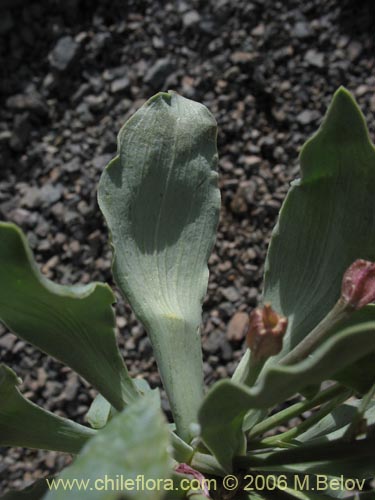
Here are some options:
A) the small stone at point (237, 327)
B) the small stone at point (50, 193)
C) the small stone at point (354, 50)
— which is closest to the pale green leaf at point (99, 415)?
the small stone at point (237, 327)

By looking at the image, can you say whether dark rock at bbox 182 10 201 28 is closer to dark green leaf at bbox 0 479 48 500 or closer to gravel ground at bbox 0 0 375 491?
gravel ground at bbox 0 0 375 491

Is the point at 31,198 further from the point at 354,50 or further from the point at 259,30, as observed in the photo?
the point at 354,50

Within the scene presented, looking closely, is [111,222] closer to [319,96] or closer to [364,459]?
[364,459]

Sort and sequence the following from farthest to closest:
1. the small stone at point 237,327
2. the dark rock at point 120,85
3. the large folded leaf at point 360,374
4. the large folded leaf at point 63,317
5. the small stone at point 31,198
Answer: the dark rock at point 120,85
the small stone at point 31,198
the small stone at point 237,327
the large folded leaf at point 360,374
the large folded leaf at point 63,317

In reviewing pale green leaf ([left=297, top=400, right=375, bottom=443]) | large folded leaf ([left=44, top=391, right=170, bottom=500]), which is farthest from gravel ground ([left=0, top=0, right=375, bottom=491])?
large folded leaf ([left=44, top=391, right=170, bottom=500])

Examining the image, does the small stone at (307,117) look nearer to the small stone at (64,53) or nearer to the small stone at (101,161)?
the small stone at (101,161)

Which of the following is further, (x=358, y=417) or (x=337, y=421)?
(x=337, y=421)

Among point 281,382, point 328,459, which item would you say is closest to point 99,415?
point 328,459
